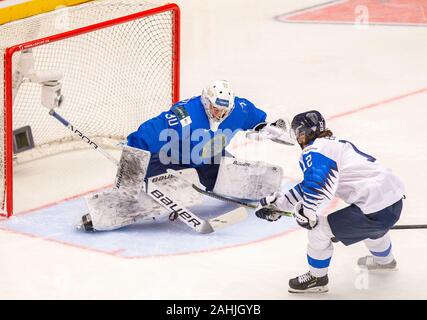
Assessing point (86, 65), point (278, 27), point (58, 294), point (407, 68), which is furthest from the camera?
point (278, 27)

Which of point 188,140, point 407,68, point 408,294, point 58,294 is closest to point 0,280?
point 58,294

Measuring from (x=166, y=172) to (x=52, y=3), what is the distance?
133 cm

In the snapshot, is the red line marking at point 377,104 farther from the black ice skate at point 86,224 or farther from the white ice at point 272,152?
the black ice skate at point 86,224

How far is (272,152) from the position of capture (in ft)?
26.5

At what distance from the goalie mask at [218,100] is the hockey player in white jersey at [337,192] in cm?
83

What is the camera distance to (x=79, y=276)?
20.5 feet

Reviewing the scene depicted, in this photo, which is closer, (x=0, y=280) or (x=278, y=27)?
(x=0, y=280)

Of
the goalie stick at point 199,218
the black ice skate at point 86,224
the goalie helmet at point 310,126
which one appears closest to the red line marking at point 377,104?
the goalie stick at point 199,218

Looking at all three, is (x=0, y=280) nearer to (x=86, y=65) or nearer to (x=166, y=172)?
(x=166, y=172)

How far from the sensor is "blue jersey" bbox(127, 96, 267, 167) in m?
6.77

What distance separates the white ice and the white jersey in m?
0.47

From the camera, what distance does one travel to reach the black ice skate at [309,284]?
237 inches

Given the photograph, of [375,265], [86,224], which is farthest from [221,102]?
[375,265]

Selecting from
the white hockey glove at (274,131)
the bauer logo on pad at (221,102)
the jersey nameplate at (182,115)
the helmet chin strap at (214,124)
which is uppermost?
the bauer logo on pad at (221,102)
